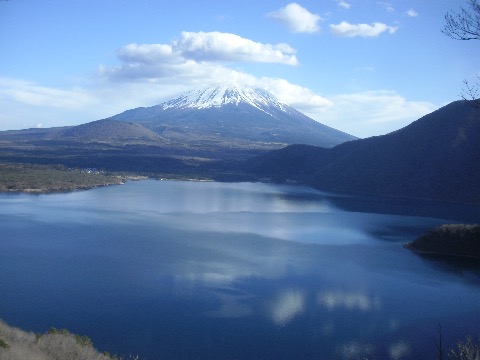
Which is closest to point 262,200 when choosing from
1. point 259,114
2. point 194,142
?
point 194,142

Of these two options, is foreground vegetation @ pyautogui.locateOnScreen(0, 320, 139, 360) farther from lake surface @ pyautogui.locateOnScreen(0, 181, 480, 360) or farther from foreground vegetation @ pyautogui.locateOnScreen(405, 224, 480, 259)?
foreground vegetation @ pyautogui.locateOnScreen(405, 224, 480, 259)

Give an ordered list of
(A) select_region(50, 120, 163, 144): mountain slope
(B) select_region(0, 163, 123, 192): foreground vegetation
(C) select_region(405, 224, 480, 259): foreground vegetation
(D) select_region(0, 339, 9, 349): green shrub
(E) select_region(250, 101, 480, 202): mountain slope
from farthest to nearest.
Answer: (A) select_region(50, 120, 163, 144): mountain slope
(B) select_region(0, 163, 123, 192): foreground vegetation
(E) select_region(250, 101, 480, 202): mountain slope
(C) select_region(405, 224, 480, 259): foreground vegetation
(D) select_region(0, 339, 9, 349): green shrub

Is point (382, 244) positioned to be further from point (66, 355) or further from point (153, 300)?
point (66, 355)

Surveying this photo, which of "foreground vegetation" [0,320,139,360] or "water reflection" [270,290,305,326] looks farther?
"water reflection" [270,290,305,326]

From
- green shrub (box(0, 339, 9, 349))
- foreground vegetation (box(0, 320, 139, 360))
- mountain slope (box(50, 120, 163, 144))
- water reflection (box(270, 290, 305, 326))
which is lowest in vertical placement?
water reflection (box(270, 290, 305, 326))

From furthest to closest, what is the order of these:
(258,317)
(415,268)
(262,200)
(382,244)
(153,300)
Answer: (262,200) → (382,244) → (415,268) → (153,300) → (258,317)

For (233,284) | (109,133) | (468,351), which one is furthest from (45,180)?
(109,133)

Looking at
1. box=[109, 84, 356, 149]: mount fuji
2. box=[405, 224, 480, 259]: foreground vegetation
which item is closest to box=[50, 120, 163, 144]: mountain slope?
box=[109, 84, 356, 149]: mount fuji
